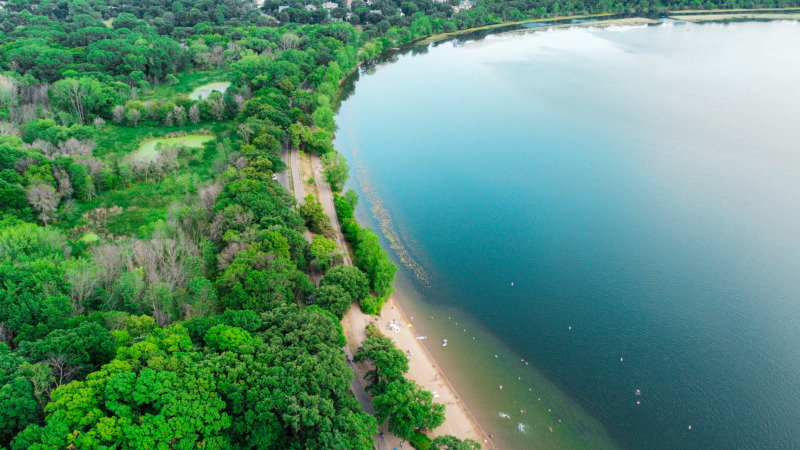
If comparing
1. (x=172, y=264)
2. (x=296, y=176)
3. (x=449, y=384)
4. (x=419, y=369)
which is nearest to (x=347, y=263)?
(x=419, y=369)

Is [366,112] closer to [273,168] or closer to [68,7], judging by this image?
[273,168]

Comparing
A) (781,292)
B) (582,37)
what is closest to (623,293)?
(781,292)

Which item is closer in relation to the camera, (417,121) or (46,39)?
(417,121)

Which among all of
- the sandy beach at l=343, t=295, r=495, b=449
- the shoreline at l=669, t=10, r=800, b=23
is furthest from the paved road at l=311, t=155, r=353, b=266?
the shoreline at l=669, t=10, r=800, b=23

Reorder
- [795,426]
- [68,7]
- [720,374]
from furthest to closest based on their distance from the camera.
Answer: [68,7] → [720,374] → [795,426]

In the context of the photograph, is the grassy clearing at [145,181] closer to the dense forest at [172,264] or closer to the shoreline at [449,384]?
the dense forest at [172,264]

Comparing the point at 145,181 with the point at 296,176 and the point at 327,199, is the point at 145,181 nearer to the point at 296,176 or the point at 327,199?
the point at 296,176

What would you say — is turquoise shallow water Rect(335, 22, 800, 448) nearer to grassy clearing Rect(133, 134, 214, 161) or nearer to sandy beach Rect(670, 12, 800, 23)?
grassy clearing Rect(133, 134, 214, 161)

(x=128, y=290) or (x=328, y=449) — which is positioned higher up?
(x=128, y=290)
